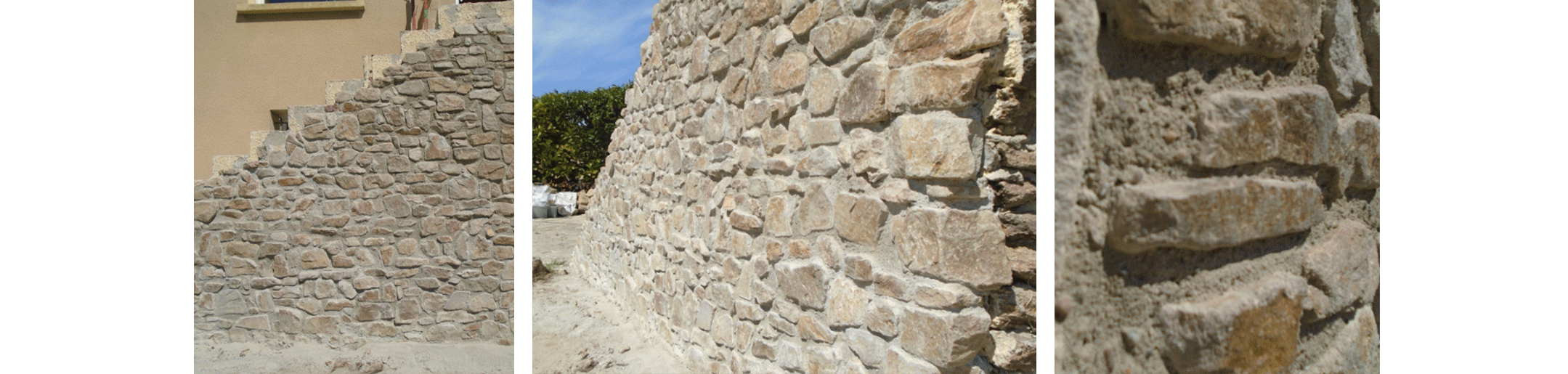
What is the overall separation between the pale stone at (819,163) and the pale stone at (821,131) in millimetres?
29

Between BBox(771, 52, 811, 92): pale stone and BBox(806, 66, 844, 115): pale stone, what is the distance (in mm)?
51

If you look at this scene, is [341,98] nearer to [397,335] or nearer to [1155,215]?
[397,335]

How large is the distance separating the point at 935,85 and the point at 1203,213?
0.96 metres

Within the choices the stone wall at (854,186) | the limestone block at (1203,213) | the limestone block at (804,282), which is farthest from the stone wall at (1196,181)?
the limestone block at (804,282)

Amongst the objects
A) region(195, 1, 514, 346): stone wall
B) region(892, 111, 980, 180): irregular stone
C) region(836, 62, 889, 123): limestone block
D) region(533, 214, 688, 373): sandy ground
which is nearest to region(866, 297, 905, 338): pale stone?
region(892, 111, 980, 180): irregular stone

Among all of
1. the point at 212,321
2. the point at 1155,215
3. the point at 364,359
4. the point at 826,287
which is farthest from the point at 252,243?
the point at 1155,215

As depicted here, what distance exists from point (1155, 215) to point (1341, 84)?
49cm

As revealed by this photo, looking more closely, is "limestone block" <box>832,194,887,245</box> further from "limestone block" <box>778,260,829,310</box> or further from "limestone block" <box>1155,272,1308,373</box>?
"limestone block" <box>1155,272,1308,373</box>

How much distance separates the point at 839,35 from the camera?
206 cm

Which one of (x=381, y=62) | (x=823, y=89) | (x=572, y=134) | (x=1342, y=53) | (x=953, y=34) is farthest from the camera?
(x=572, y=134)

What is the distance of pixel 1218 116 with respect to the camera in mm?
774

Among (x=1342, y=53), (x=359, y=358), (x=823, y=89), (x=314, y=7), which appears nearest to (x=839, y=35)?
(x=823, y=89)

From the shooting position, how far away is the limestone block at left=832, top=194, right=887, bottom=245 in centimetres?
190

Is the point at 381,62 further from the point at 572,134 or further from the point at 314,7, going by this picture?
the point at 572,134
